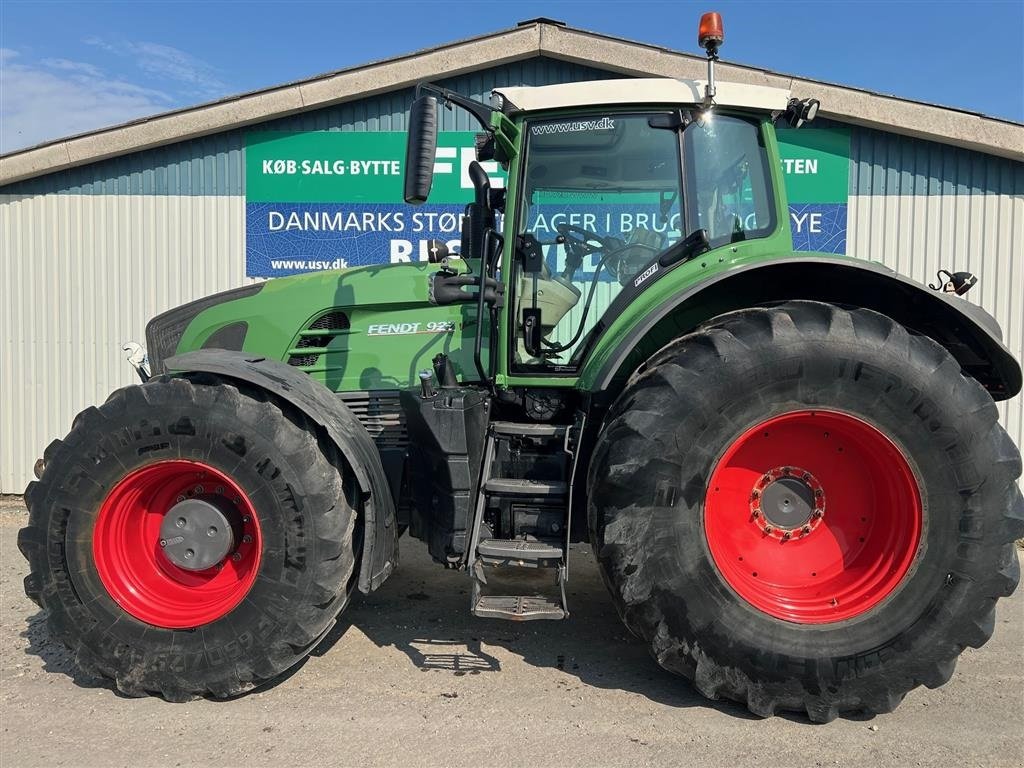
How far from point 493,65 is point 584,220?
383 centimetres

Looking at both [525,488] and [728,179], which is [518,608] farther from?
[728,179]

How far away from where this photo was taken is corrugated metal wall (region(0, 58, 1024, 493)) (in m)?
6.36

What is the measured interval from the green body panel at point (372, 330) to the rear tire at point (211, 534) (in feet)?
2.40

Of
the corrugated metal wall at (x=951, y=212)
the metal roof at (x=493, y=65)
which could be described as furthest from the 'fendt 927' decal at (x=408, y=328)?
the corrugated metal wall at (x=951, y=212)

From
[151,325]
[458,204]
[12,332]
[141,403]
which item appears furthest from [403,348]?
[12,332]

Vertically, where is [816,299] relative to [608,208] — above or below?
below

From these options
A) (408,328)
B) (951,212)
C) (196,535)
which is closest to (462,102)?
(408,328)

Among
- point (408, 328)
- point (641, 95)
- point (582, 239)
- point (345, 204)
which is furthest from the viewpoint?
point (345, 204)

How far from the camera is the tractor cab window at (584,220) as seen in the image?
3.17 m

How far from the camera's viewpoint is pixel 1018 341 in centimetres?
634

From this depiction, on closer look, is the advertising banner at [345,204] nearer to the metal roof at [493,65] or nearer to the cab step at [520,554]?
the metal roof at [493,65]

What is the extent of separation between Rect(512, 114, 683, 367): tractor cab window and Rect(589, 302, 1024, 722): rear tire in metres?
0.65

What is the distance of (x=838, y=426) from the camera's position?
2.79 meters

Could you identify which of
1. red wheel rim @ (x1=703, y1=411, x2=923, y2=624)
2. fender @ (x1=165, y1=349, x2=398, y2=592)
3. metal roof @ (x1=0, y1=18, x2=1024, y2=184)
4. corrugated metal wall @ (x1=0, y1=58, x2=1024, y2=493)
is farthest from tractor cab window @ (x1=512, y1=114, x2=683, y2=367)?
corrugated metal wall @ (x1=0, y1=58, x2=1024, y2=493)
